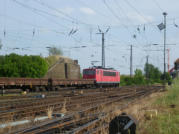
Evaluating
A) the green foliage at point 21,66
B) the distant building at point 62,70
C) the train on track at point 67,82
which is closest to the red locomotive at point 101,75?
the train on track at point 67,82

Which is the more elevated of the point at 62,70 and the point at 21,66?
the point at 21,66

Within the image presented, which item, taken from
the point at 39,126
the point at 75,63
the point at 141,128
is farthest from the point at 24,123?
the point at 75,63

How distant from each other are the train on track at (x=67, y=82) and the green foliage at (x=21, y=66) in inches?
689

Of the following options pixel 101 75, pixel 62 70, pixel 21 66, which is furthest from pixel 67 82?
pixel 62 70

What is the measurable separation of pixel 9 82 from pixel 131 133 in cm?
2127

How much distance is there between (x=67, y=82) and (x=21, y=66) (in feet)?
70.0

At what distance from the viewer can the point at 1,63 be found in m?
51.6

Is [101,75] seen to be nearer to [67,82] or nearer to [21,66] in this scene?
[67,82]

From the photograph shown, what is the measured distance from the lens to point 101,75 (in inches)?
1537

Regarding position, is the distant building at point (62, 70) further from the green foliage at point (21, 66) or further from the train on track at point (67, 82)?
the train on track at point (67, 82)

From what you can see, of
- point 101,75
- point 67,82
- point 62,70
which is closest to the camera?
point 67,82

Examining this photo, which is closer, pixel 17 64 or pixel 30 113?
pixel 30 113

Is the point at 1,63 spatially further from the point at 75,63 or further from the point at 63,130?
the point at 63,130

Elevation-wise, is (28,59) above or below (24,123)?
above
